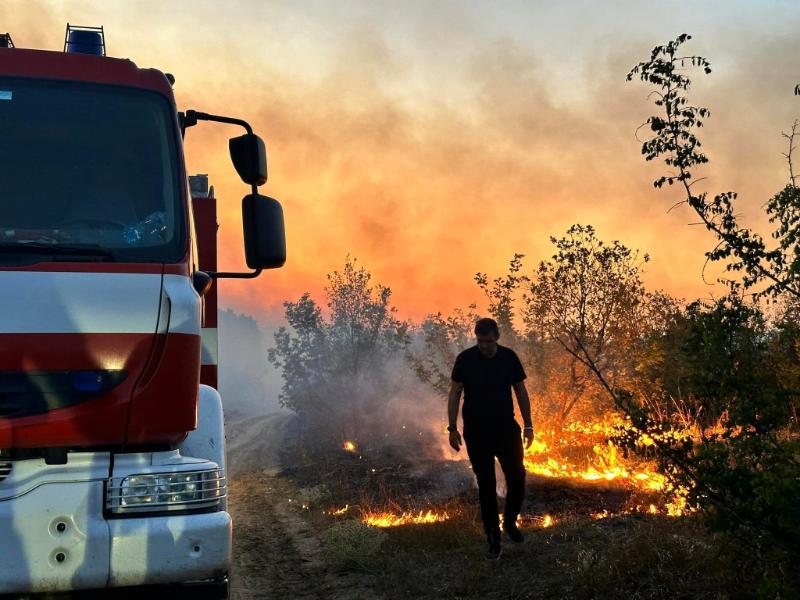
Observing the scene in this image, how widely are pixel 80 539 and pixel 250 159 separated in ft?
7.76

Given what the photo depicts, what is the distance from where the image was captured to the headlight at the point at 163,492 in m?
3.18

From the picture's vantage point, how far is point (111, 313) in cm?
336

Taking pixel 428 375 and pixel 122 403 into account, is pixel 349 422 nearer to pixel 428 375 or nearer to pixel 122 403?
pixel 428 375

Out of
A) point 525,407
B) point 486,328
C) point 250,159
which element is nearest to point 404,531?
point 525,407

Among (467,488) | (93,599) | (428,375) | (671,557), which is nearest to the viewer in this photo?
(93,599)

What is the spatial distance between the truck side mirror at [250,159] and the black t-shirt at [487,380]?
3152 millimetres

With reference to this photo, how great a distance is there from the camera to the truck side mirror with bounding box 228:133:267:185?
454 cm

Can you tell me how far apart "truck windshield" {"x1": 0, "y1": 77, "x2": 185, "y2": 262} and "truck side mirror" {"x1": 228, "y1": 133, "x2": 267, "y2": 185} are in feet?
1.63

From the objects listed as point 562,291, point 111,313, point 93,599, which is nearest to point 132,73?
point 111,313

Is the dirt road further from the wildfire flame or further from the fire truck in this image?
the fire truck

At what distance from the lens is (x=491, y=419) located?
277 inches

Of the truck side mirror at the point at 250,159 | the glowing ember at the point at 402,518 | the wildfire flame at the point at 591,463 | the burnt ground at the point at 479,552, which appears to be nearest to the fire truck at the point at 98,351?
the truck side mirror at the point at 250,159

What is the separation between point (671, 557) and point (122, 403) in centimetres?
424

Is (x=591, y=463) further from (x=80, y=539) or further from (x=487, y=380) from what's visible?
(x=80, y=539)
